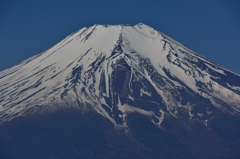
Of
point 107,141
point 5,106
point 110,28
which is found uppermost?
point 110,28

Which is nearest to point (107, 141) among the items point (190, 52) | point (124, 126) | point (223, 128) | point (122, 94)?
point (124, 126)

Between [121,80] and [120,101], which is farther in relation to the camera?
[121,80]

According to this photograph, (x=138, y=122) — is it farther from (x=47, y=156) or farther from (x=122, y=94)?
(x=47, y=156)

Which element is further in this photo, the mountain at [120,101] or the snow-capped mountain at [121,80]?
the snow-capped mountain at [121,80]

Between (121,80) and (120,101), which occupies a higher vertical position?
(121,80)
